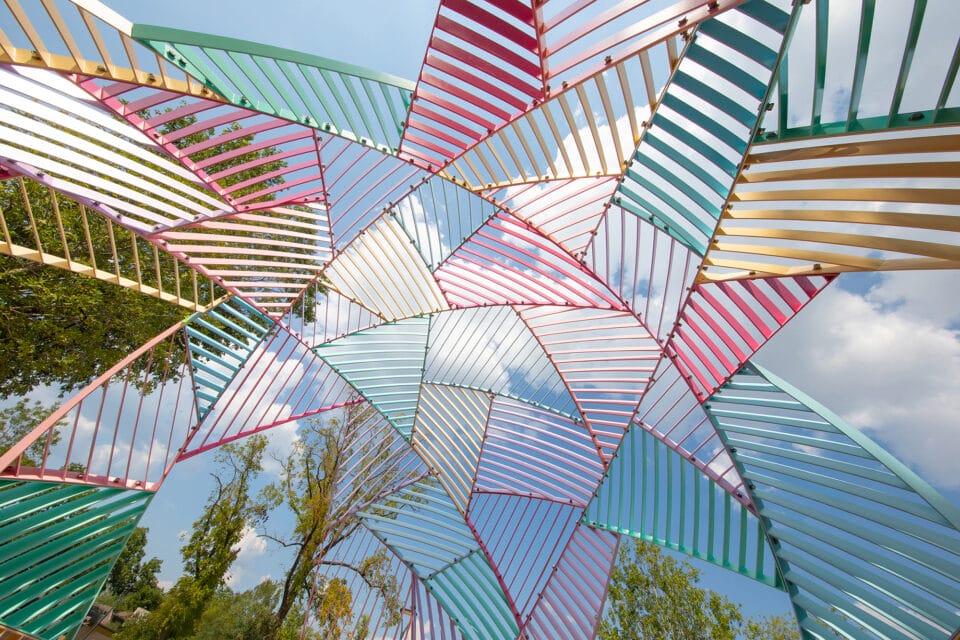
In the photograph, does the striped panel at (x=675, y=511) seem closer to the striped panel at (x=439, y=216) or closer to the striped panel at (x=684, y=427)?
the striped panel at (x=684, y=427)

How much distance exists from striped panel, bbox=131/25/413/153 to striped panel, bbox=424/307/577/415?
8974 millimetres

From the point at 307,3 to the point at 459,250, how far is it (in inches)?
302

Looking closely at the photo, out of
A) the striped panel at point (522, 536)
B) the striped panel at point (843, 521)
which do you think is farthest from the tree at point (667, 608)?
the striped panel at point (843, 521)

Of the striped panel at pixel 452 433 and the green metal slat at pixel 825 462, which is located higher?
the green metal slat at pixel 825 462

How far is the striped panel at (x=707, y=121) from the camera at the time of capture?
18.3ft

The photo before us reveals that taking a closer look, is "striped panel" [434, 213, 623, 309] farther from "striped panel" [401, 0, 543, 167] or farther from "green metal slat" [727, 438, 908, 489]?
"green metal slat" [727, 438, 908, 489]

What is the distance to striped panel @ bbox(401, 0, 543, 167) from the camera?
614 cm

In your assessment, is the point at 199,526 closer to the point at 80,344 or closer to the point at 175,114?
the point at 80,344

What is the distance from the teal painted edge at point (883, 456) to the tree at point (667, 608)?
1870 cm

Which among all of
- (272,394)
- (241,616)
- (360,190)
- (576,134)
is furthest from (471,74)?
(241,616)

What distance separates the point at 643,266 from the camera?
43.9 feet

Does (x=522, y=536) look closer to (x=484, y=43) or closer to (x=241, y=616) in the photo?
(x=241, y=616)

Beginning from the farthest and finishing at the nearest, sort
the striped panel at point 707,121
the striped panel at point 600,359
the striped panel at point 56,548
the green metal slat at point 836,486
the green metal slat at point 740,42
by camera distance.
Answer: the striped panel at point 600,359, the striped panel at point 56,548, the green metal slat at point 836,486, the striped panel at point 707,121, the green metal slat at point 740,42

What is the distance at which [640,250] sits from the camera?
40.6 feet
